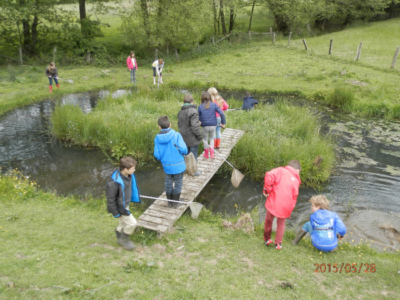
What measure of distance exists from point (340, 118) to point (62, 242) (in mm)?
12962

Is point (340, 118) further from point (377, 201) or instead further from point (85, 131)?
point (85, 131)

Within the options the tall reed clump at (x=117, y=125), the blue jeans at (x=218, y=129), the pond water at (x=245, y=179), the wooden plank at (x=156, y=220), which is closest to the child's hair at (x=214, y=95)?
the blue jeans at (x=218, y=129)

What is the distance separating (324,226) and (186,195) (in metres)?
3.19

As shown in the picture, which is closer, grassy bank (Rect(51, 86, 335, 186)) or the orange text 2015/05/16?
the orange text 2015/05/16

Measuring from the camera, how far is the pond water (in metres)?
8.28

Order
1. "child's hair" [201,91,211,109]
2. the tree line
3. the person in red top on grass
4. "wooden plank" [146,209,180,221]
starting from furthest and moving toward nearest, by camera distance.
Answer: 1. the tree line
2. "child's hair" [201,91,211,109]
3. "wooden plank" [146,209,180,221]
4. the person in red top on grass

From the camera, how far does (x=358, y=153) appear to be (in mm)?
10766

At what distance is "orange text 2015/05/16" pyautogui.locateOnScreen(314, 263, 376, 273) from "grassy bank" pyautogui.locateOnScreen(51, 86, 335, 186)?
4019 millimetres

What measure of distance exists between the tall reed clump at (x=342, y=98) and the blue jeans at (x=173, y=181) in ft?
38.6

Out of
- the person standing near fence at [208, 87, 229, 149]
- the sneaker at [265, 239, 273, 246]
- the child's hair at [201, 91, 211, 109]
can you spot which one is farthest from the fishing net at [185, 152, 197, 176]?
the sneaker at [265, 239, 273, 246]

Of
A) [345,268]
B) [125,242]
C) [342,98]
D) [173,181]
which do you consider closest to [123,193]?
[125,242]

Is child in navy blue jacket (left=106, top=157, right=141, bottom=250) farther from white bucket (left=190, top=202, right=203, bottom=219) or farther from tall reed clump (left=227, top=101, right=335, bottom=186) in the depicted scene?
tall reed clump (left=227, top=101, right=335, bottom=186)

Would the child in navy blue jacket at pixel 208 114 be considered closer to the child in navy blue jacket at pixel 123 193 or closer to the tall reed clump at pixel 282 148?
the tall reed clump at pixel 282 148

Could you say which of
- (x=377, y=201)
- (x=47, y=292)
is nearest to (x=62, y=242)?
(x=47, y=292)
